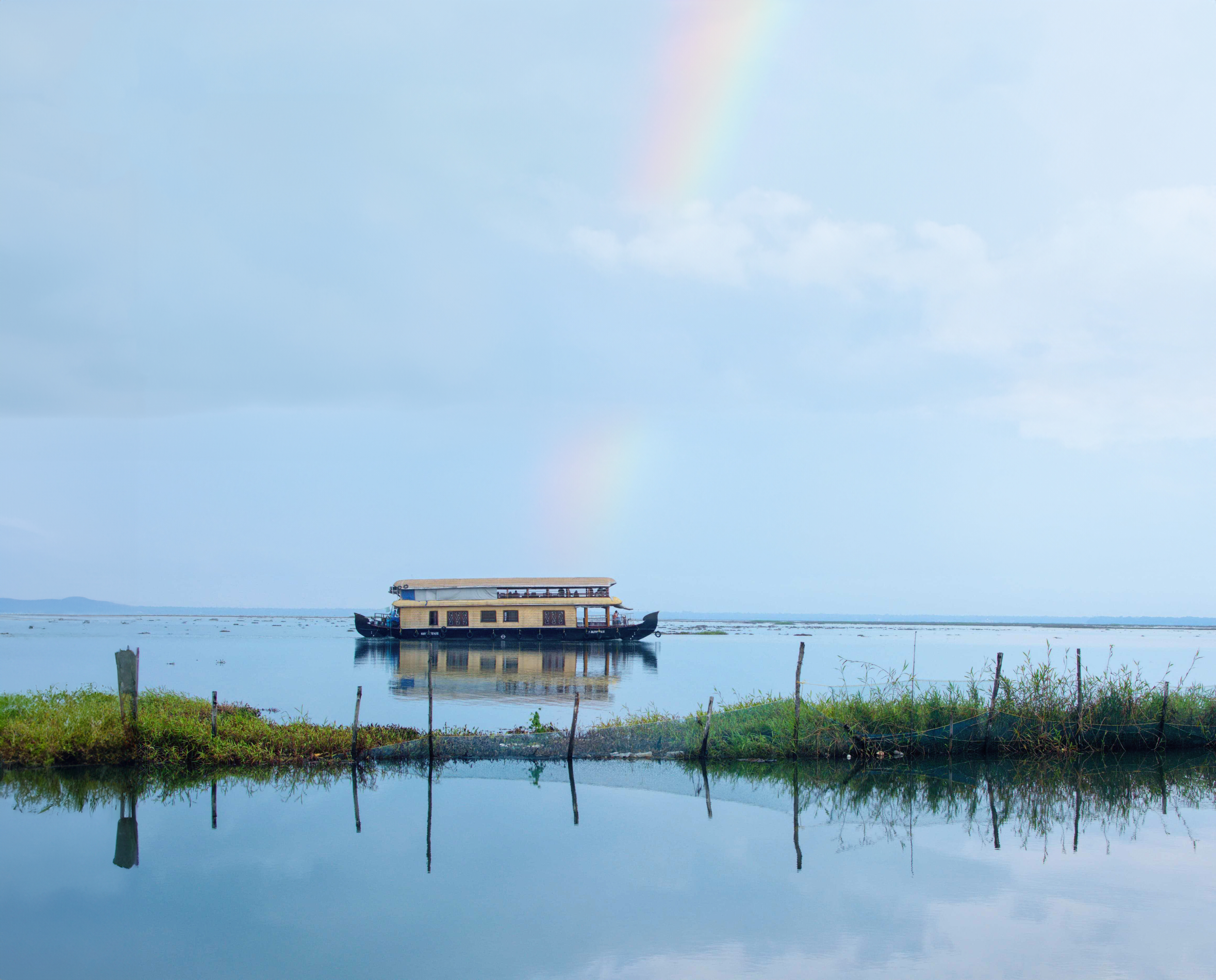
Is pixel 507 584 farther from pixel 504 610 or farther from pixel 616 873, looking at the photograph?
pixel 616 873

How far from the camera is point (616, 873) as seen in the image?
11.4 m

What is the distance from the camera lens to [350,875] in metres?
11.3

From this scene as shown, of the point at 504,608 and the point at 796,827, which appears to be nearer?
the point at 796,827

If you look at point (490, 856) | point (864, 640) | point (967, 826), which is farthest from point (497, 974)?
point (864, 640)

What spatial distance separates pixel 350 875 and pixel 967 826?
943 cm

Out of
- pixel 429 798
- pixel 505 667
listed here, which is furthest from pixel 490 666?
pixel 429 798

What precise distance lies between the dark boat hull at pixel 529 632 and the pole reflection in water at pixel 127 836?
39.2 m

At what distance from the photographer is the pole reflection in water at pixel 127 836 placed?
1177 centimetres

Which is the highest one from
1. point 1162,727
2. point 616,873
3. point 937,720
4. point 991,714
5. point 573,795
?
point 991,714

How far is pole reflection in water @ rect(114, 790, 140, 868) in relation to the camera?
→ 1177cm

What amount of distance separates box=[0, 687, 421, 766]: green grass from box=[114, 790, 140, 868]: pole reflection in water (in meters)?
1.26

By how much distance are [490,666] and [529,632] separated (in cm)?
1049

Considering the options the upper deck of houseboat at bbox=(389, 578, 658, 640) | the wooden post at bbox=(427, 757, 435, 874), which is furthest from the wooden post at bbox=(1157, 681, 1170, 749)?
the upper deck of houseboat at bbox=(389, 578, 658, 640)

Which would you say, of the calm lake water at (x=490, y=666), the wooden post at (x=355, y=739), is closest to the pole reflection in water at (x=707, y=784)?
the wooden post at (x=355, y=739)
